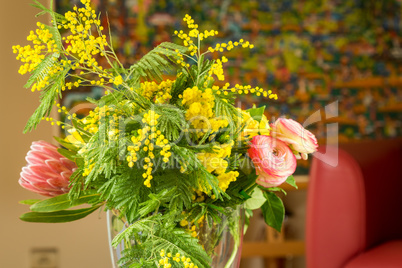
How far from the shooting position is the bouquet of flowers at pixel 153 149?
1.87ft

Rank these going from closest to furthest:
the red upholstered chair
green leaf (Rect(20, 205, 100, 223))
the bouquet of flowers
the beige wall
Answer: the bouquet of flowers
green leaf (Rect(20, 205, 100, 223))
the red upholstered chair
the beige wall

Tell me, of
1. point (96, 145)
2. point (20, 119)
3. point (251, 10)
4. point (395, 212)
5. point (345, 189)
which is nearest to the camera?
point (96, 145)

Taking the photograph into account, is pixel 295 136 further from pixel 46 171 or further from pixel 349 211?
pixel 349 211

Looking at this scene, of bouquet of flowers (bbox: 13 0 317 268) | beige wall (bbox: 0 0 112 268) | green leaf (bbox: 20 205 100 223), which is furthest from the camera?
beige wall (bbox: 0 0 112 268)

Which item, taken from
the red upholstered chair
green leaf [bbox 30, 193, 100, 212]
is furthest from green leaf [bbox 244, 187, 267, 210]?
the red upholstered chair

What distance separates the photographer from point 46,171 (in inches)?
24.6

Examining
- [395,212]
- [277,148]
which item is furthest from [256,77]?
[277,148]

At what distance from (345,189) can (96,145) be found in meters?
1.01

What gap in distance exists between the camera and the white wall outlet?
2273 millimetres

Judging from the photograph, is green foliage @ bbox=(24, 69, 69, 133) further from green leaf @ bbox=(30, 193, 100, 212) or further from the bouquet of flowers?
green leaf @ bbox=(30, 193, 100, 212)

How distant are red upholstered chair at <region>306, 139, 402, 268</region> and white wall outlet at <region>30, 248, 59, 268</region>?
4.25 ft

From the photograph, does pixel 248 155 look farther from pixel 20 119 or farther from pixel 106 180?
pixel 20 119

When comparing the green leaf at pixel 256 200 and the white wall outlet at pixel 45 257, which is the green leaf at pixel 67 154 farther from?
the white wall outlet at pixel 45 257

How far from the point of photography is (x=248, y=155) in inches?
25.0
